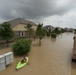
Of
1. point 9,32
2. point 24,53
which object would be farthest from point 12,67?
point 9,32

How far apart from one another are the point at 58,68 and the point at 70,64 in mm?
1908

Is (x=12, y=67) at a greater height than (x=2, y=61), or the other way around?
(x=2, y=61)

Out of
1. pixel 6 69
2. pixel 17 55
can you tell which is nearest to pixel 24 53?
pixel 17 55

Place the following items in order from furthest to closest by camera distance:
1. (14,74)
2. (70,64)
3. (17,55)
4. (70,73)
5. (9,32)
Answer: (9,32), (17,55), (70,64), (70,73), (14,74)

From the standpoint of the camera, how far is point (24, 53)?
48.1 feet

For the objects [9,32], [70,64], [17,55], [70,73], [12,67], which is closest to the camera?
[70,73]

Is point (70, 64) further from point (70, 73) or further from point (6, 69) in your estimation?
point (6, 69)

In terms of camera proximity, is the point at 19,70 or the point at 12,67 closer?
the point at 19,70

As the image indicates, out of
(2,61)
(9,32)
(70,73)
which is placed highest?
(9,32)

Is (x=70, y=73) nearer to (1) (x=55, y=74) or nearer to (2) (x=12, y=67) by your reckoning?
(1) (x=55, y=74)

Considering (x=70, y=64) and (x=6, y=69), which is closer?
(x=6, y=69)

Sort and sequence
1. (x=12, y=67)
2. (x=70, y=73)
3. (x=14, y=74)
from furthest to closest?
(x=12, y=67) < (x=70, y=73) < (x=14, y=74)

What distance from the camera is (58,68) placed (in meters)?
10.4

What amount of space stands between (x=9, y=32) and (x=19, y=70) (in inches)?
449
